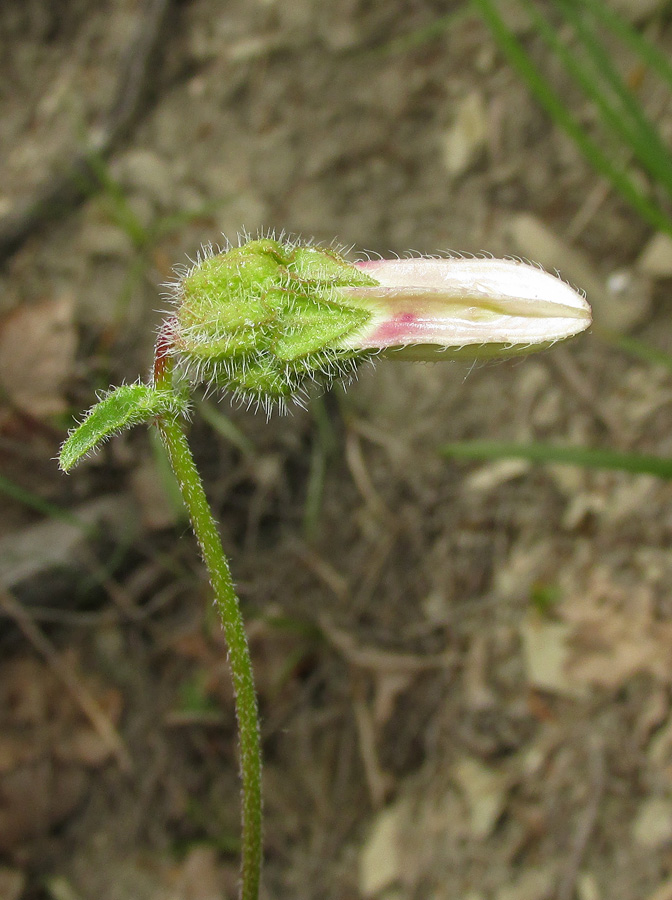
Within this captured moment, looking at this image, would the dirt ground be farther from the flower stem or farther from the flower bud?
the flower stem

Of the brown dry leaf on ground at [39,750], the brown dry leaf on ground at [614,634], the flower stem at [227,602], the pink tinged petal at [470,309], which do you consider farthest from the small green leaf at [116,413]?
the brown dry leaf on ground at [39,750]

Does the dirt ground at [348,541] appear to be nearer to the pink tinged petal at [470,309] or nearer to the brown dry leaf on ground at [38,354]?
the brown dry leaf on ground at [38,354]

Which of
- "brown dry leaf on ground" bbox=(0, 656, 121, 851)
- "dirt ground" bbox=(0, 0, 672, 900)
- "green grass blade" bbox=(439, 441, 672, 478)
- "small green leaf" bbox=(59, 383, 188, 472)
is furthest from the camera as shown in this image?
"brown dry leaf on ground" bbox=(0, 656, 121, 851)

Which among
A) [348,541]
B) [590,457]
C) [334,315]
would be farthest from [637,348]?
[334,315]

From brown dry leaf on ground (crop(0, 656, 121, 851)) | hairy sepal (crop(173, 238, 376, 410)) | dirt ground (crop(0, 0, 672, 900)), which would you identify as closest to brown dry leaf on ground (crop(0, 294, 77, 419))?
dirt ground (crop(0, 0, 672, 900))

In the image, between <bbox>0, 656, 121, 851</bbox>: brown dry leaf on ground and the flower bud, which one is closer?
the flower bud

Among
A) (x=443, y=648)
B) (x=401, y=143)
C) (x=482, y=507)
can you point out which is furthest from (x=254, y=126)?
(x=443, y=648)

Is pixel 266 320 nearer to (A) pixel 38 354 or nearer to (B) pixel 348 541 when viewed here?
(B) pixel 348 541
